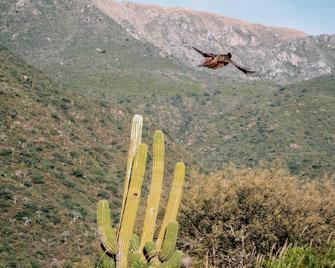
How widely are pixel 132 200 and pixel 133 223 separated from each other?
16.7 inches

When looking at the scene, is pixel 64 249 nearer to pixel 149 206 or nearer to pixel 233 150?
pixel 149 206

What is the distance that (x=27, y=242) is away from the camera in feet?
135

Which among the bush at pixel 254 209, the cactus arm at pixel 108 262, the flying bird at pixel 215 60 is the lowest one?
the bush at pixel 254 209

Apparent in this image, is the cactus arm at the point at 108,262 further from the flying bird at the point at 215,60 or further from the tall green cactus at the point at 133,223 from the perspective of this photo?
the flying bird at the point at 215,60

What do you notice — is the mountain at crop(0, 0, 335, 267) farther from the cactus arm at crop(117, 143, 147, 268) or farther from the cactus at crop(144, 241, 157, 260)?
the cactus arm at crop(117, 143, 147, 268)

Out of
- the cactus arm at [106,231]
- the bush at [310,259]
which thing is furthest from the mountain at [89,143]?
the bush at [310,259]

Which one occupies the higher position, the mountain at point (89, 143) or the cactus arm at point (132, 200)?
the cactus arm at point (132, 200)

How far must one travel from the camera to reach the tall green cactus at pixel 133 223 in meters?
9.27

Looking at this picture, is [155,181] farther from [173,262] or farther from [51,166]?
[51,166]

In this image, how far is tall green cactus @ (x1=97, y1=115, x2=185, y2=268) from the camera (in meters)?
9.27

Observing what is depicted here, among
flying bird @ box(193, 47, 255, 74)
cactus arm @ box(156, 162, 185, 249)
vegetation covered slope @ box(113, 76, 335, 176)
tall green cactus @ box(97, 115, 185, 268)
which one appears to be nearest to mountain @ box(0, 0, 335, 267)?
vegetation covered slope @ box(113, 76, 335, 176)

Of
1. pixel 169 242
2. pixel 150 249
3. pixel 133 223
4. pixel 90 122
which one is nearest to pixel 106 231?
pixel 133 223

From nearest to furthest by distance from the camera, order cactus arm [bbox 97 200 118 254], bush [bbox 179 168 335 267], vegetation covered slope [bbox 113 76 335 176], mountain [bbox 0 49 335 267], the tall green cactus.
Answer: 1. cactus arm [bbox 97 200 118 254]
2. the tall green cactus
3. bush [bbox 179 168 335 267]
4. mountain [bbox 0 49 335 267]
5. vegetation covered slope [bbox 113 76 335 176]

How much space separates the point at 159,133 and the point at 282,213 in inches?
699
